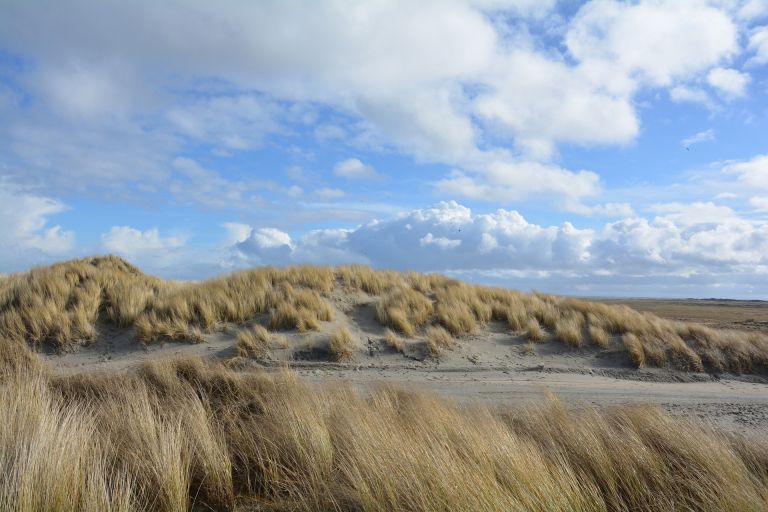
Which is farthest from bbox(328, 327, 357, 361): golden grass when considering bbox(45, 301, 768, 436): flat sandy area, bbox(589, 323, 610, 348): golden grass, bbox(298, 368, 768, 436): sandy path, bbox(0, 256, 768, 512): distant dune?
bbox(589, 323, 610, 348): golden grass

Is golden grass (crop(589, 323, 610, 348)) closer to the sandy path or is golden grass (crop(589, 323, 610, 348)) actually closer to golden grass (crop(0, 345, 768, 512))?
the sandy path

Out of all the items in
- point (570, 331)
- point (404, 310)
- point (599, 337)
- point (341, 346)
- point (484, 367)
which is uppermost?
point (404, 310)

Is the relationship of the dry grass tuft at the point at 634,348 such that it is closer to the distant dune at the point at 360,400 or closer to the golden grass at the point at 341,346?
the distant dune at the point at 360,400

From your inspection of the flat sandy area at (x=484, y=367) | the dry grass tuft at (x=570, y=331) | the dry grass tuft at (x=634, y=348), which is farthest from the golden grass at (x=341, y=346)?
the dry grass tuft at (x=634, y=348)

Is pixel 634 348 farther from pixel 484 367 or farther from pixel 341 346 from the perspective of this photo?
pixel 341 346

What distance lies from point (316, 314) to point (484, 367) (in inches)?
182

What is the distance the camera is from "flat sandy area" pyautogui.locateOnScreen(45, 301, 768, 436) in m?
8.85

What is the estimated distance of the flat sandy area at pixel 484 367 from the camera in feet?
29.0

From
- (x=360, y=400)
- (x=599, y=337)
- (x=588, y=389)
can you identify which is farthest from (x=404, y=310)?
(x=360, y=400)

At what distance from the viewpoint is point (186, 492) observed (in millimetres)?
3873

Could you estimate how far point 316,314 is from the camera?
12.9 m

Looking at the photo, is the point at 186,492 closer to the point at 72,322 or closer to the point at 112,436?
the point at 112,436

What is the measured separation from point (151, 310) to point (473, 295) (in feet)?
31.3

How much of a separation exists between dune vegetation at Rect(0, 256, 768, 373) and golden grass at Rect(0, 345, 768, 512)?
6.28 meters
